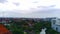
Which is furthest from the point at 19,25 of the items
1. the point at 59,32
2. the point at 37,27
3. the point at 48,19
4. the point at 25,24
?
the point at 59,32

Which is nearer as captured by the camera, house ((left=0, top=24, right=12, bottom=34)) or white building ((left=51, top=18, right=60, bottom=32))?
house ((left=0, top=24, right=12, bottom=34))

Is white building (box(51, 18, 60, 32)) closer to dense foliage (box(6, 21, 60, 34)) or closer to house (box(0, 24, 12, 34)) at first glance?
dense foliage (box(6, 21, 60, 34))

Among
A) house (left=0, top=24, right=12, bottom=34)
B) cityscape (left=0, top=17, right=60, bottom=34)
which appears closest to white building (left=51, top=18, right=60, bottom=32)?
cityscape (left=0, top=17, right=60, bottom=34)

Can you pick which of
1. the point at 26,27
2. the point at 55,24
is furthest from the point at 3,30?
the point at 55,24

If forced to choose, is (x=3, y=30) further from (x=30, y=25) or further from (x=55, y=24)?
(x=55, y=24)

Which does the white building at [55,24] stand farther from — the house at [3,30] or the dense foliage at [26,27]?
the house at [3,30]

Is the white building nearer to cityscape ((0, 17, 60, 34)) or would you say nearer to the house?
cityscape ((0, 17, 60, 34))

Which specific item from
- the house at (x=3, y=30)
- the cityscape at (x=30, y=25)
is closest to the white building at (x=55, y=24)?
the cityscape at (x=30, y=25)

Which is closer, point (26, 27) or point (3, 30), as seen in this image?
point (3, 30)

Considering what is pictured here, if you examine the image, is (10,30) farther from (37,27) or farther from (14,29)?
(37,27)

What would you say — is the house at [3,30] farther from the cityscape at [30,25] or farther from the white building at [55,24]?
the white building at [55,24]

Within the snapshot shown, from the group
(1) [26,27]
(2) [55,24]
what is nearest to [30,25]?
(1) [26,27]

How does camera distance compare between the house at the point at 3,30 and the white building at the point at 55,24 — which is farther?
the white building at the point at 55,24
